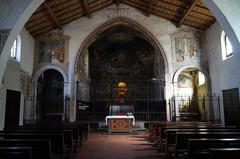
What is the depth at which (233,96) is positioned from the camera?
484 inches

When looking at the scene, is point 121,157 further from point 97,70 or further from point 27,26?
point 97,70

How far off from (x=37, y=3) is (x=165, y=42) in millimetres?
10569

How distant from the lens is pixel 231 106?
41.2 ft

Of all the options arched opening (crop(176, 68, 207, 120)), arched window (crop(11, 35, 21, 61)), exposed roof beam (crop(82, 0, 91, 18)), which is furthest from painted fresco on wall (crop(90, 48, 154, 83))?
arched window (crop(11, 35, 21, 61))

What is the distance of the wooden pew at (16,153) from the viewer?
3022mm

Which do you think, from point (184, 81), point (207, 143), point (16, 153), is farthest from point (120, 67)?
point (16, 153)

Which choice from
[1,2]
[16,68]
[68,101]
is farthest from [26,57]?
[1,2]

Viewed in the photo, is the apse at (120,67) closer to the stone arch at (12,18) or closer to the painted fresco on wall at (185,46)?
the painted fresco on wall at (185,46)

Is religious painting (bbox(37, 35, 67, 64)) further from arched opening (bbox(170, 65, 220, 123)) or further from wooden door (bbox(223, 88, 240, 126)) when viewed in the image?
wooden door (bbox(223, 88, 240, 126))

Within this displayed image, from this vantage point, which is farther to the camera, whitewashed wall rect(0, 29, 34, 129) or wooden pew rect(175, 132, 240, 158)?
whitewashed wall rect(0, 29, 34, 129)

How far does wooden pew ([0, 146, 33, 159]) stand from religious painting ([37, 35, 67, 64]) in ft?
43.9

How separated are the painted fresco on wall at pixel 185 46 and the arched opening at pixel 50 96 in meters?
9.43

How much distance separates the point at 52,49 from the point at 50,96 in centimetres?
427

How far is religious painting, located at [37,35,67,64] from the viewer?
16047mm
